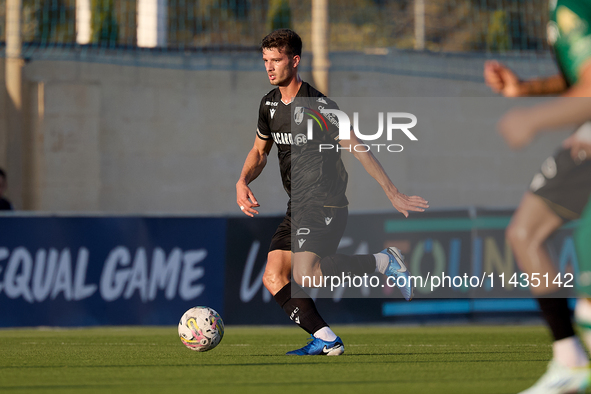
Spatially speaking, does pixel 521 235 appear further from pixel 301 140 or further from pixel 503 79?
pixel 301 140

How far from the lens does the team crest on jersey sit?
5930 millimetres

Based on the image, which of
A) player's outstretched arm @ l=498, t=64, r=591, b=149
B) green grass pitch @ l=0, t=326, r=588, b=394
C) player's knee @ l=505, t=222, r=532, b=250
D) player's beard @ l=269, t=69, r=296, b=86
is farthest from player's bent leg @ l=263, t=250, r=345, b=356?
player's outstretched arm @ l=498, t=64, r=591, b=149

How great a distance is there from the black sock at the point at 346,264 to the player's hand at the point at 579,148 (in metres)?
2.56

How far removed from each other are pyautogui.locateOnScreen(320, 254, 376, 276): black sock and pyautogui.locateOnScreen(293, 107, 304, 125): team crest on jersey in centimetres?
97

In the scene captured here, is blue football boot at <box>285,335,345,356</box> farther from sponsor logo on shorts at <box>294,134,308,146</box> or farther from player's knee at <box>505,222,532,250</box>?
player's knee at <box>505,222,532,250</box>

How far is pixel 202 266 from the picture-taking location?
10211mm

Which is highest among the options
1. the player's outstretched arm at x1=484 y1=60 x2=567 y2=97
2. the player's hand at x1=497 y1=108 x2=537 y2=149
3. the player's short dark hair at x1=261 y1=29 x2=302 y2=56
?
the player's short dark hair at x1=261 y1=29 x2=302 y2=56

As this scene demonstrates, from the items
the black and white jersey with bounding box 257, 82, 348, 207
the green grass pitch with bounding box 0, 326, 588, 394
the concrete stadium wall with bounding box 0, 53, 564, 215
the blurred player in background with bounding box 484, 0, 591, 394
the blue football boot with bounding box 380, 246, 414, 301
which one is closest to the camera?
the blurred player in background with bounding box 484, 0, 591, 394

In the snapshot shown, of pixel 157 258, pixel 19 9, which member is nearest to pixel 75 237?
pixel 157 258

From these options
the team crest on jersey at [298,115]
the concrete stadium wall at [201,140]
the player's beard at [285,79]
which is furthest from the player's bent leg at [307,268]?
the concrete stadium wall at [201,140]

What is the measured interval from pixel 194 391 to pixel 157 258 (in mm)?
5967

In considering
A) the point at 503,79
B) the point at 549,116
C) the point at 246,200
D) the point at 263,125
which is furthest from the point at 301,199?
the point at 549,116

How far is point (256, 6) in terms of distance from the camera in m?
15.6

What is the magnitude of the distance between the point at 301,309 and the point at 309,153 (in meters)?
1.08
